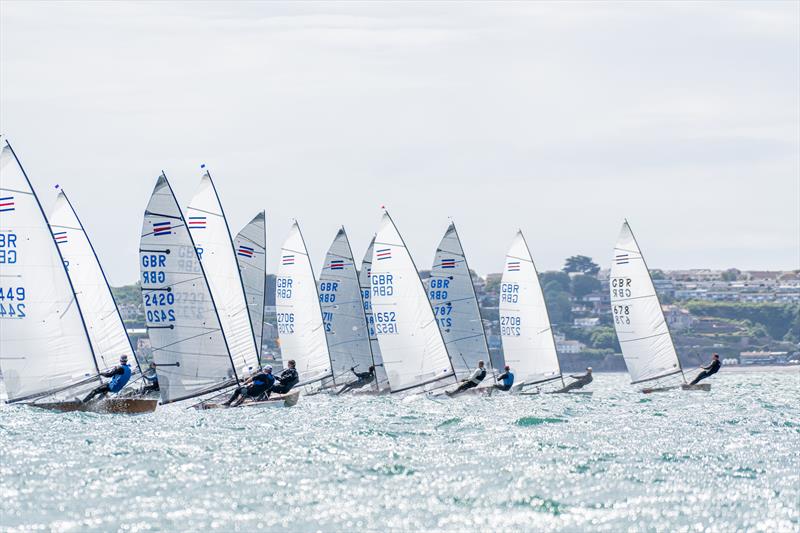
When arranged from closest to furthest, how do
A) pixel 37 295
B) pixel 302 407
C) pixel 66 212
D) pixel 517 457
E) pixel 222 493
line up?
pixel 222 493, pixel 517 457, pixel 37 295, pixel 302 407, pixel 66 212

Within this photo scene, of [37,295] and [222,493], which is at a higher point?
[37,295]

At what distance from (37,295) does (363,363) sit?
19576mm

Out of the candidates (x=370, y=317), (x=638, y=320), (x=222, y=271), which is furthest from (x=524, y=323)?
(x=222, y=271)

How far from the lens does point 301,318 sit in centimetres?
4631

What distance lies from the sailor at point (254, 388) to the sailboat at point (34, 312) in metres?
2.86

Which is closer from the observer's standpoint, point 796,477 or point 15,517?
point 15,517

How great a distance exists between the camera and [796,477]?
21422 millimetres

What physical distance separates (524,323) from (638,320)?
4243mm

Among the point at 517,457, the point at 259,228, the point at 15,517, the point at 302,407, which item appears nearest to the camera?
the point at 15,517

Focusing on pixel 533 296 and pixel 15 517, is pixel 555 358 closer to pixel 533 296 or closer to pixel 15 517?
pixel 533 296

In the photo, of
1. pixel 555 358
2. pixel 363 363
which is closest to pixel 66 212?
pixel 363 363

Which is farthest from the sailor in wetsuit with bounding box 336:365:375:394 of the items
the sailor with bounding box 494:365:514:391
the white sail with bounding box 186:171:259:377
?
the white sail with bounding box 186:171:259:377

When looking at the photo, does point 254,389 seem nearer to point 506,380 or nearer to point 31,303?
point 31,303

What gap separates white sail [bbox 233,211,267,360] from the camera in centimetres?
4612
